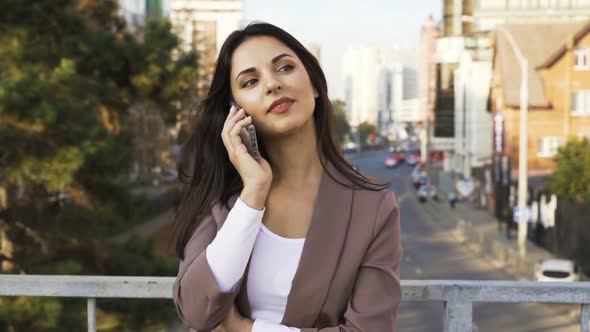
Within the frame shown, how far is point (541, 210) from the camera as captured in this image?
109 feet

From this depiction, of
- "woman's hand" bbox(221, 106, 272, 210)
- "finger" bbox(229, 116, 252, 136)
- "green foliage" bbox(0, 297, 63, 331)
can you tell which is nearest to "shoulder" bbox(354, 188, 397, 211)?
"woman's hand" bbox(221, 106, 272, 210)

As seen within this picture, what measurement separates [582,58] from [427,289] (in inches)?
1728

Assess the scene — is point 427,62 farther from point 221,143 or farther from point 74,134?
point 221,143

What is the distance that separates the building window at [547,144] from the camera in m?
45.1

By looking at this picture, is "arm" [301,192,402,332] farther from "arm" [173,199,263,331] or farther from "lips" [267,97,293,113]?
"lips" [267,97,293,113]

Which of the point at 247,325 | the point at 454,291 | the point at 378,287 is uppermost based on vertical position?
the point at 378,287

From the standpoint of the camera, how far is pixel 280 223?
226 cm

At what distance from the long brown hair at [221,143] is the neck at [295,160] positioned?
34mm

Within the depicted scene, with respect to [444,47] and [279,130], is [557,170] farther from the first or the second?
[444,47]

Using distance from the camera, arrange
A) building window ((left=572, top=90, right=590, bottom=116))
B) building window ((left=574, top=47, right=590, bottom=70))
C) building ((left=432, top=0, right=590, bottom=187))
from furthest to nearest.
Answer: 1. building ((left=432, top=0, right=590, bottom=187))
2. building window ((left=572, top=90, right=590, bottom=116))
3. building window ((left=574, top=47, right=590, bottom=70))

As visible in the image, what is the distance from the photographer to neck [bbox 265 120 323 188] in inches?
91.8

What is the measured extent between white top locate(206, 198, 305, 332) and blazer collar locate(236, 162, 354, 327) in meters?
0.04

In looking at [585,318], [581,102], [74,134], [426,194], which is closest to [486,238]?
[581,102]

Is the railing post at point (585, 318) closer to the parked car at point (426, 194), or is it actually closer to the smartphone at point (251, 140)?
the smartphone at point (251, 140)
